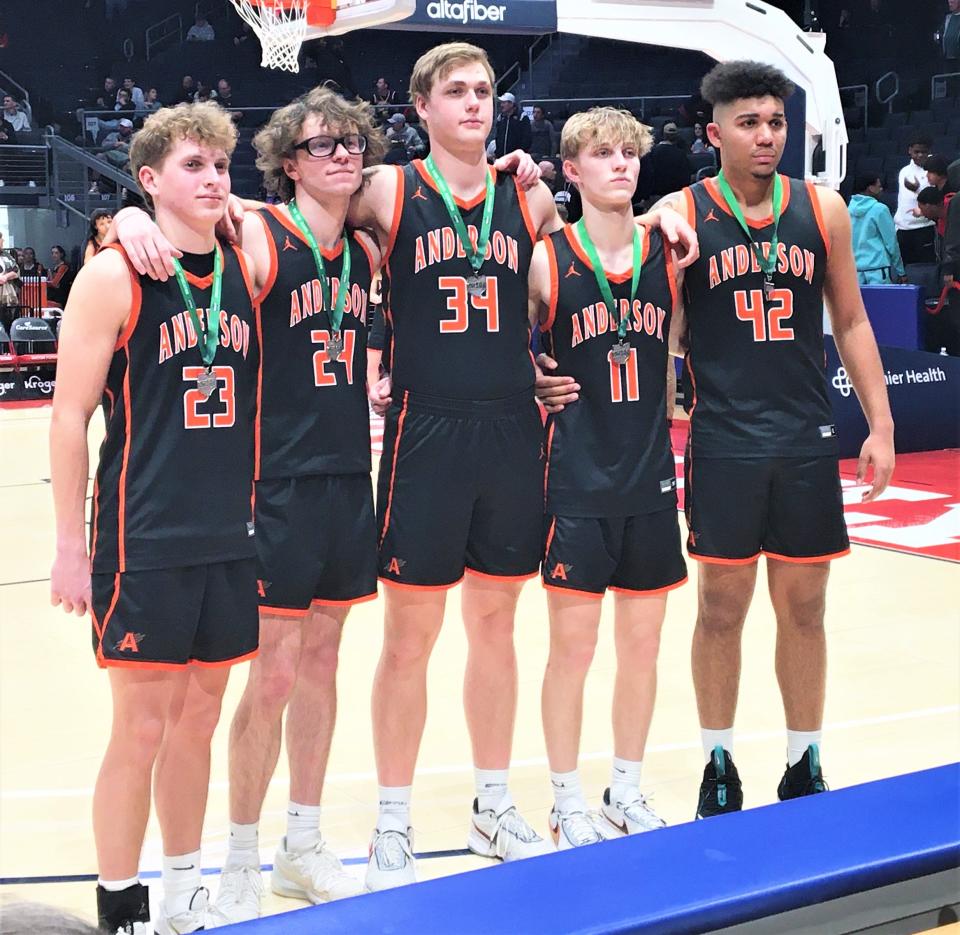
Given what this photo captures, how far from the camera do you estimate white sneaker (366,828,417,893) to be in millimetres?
3613

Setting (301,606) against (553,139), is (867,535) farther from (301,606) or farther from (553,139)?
(553,139)

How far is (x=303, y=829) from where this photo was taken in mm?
3693

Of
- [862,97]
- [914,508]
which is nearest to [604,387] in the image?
[914,508]

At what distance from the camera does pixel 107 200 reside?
21828 mm

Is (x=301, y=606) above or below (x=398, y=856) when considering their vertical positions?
above

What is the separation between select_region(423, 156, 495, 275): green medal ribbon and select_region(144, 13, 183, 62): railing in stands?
24.1 m

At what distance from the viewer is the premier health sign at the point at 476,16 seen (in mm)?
10438

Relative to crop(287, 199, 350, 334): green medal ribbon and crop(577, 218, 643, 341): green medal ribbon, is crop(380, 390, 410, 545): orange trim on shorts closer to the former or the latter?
crop(287, 199, 350, 334): green medal ribbon

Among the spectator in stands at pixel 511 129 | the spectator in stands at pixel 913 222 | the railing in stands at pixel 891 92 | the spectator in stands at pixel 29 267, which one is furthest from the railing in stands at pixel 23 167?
the spectator in stands at pixel 913 222

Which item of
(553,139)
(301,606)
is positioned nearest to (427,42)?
(553,139)

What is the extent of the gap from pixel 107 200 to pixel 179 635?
19.9m

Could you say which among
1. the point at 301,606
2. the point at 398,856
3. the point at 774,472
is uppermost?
the point at 774,472

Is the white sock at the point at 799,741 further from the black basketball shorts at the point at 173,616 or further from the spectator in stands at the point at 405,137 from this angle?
the spectator in stands at the point at 405,137

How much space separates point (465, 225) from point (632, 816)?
5.73 ft
